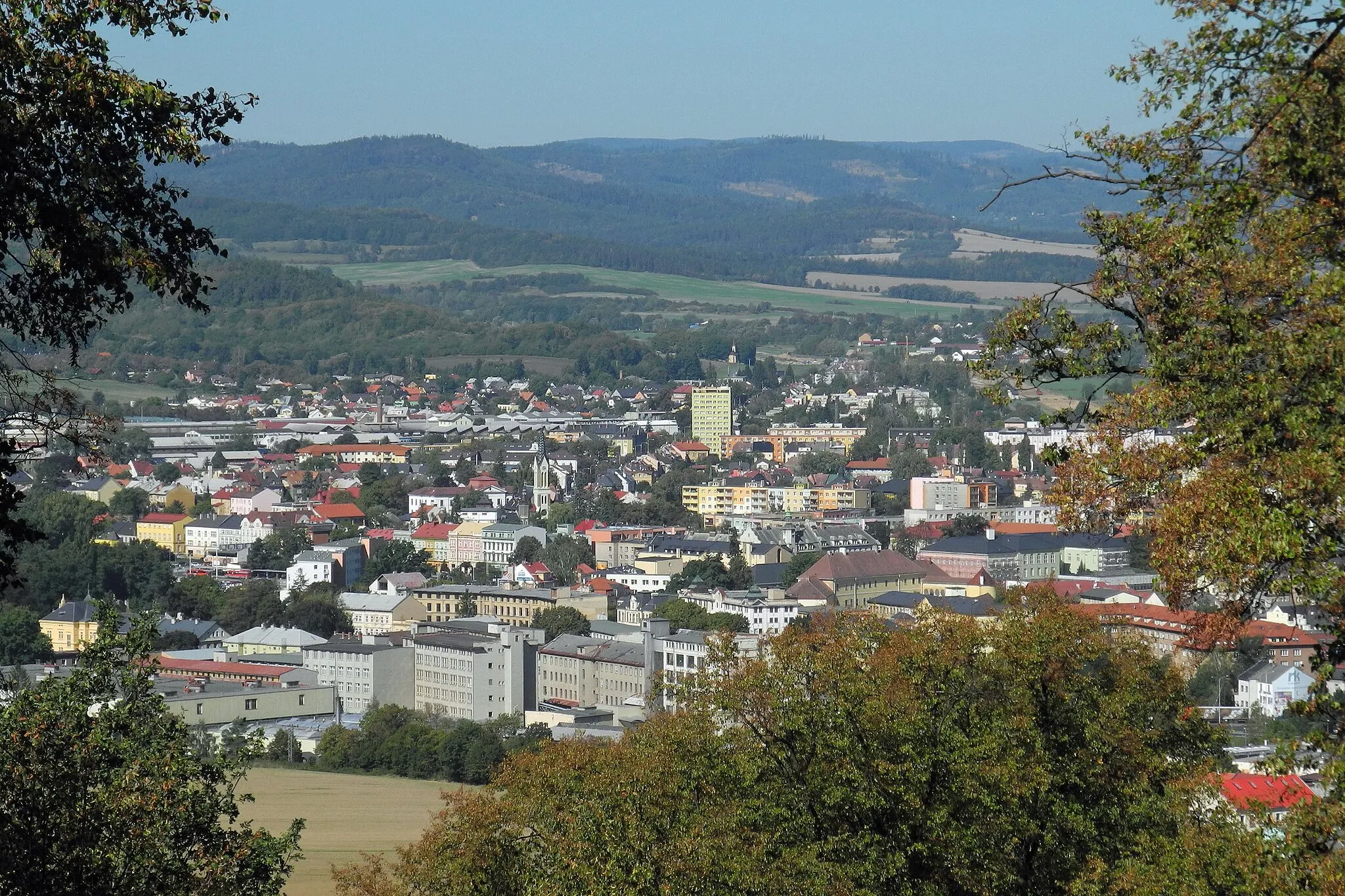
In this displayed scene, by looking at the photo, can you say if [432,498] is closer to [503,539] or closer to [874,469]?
[503,539]

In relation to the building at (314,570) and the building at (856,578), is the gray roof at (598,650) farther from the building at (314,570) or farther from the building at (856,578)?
the building at (314,570)

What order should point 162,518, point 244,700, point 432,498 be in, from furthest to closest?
point 432,498
point 162,518
point 244,700

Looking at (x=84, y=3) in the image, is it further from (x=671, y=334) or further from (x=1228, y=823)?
(x=671, y=334)

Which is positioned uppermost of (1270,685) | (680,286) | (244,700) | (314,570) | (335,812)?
(680,286)

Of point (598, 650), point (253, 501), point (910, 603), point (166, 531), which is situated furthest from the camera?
point (253, 501)

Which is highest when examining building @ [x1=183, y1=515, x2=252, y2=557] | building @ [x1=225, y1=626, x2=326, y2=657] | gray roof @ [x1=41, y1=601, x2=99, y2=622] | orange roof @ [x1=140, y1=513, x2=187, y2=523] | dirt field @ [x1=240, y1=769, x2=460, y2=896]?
dirt field @ [x1=240, y1=769, x2=460, y2=896]

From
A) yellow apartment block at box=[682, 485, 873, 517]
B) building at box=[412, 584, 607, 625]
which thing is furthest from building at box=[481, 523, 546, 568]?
yellow apartment block at box=[682, 485, 873, 517]

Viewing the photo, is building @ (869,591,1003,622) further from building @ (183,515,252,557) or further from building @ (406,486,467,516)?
building @ (406,486,467,516)

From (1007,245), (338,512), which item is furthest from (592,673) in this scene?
(1007,245)
